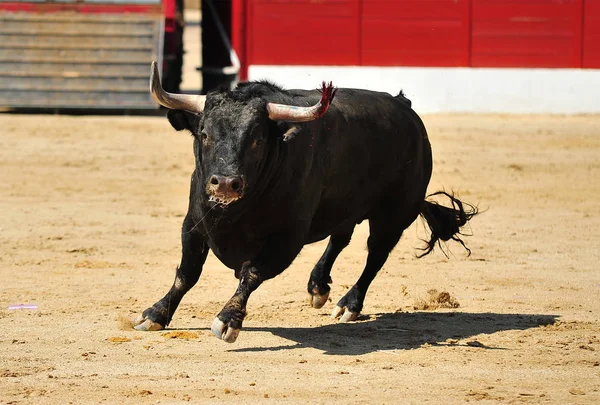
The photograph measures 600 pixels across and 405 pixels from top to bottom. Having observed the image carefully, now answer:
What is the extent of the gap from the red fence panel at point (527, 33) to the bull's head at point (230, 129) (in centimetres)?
1248

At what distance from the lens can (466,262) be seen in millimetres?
8562

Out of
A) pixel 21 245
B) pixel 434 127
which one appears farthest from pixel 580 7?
pixel 21 245

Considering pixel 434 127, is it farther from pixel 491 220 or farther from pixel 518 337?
pixel 518 337

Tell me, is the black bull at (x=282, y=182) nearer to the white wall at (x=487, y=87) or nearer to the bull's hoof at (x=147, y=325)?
the bull's hoof at (x=147, y=325)

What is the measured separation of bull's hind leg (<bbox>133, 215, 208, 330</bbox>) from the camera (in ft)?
20.2

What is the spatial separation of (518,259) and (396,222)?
1870mm

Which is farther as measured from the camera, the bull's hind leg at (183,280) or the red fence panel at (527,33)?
the red fence panel at (527,33)

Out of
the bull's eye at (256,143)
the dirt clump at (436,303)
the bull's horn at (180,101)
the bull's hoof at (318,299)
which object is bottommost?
the dirt clump at (436,303)

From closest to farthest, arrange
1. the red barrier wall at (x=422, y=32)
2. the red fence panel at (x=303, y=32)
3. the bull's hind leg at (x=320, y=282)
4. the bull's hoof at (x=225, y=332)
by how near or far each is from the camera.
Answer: the bull's hoof at (x=225, y=332), the bull's hind leg at (x=320, y=282), the red barrier wall at (x=422, y=32), the red fence panel at (x=303, y=32)

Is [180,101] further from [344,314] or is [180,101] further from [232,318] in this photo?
[344,314]

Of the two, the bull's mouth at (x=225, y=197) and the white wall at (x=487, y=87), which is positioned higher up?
the bull's mouth at (x=225, y=197)

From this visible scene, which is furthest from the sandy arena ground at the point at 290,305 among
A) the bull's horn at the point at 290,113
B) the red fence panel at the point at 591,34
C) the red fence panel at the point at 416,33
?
the red fence panel at the point at 416,33

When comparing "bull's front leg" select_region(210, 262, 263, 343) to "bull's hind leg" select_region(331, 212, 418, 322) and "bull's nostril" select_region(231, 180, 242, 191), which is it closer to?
"bull's nostril" select_region(231, 180, 242, 191)

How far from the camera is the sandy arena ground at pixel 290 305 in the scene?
16.8 ft
